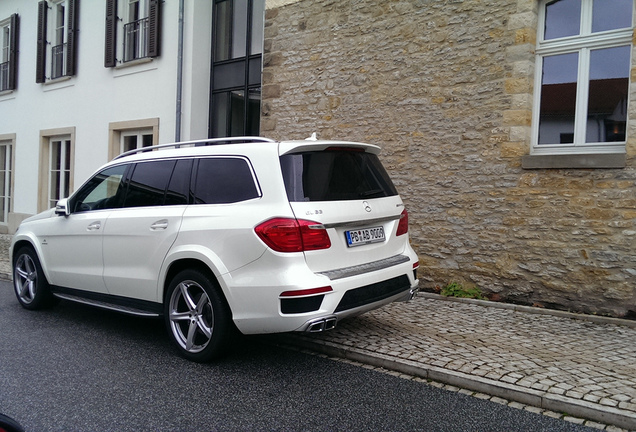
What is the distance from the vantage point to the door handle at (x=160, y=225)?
5.02m

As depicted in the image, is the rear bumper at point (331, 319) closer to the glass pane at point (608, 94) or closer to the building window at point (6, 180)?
the glass pane at point (608, 94)

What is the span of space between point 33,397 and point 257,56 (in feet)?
27.9

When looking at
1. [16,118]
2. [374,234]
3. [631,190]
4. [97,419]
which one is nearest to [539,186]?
[631,190]

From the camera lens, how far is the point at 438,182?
784 cm

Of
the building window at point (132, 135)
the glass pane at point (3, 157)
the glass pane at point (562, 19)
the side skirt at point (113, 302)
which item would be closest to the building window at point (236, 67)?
the building window at point (132, 135)

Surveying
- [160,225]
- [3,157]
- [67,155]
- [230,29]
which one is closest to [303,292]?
[160,225]

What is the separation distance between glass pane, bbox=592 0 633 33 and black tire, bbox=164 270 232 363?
552 centimetres

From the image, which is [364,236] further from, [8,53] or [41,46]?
[8,53]

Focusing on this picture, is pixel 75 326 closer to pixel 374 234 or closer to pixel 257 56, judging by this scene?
pixel 374 234

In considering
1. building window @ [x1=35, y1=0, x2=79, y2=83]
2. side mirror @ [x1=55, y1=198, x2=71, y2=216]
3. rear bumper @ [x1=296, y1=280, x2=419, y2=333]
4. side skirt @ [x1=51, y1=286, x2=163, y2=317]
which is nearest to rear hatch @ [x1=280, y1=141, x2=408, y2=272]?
rear bumper @ [x1=296, y1=280, x2=419, y2=333]

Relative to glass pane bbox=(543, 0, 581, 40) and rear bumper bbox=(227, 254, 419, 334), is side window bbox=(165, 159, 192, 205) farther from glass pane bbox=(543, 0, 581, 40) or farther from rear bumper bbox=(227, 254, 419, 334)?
glass pane bbox=(543, 0, 581, 40)

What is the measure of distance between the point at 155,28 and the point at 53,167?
5715 millimetres

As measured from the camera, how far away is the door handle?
16.5 ft

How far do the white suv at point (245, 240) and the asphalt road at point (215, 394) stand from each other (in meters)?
0.39
